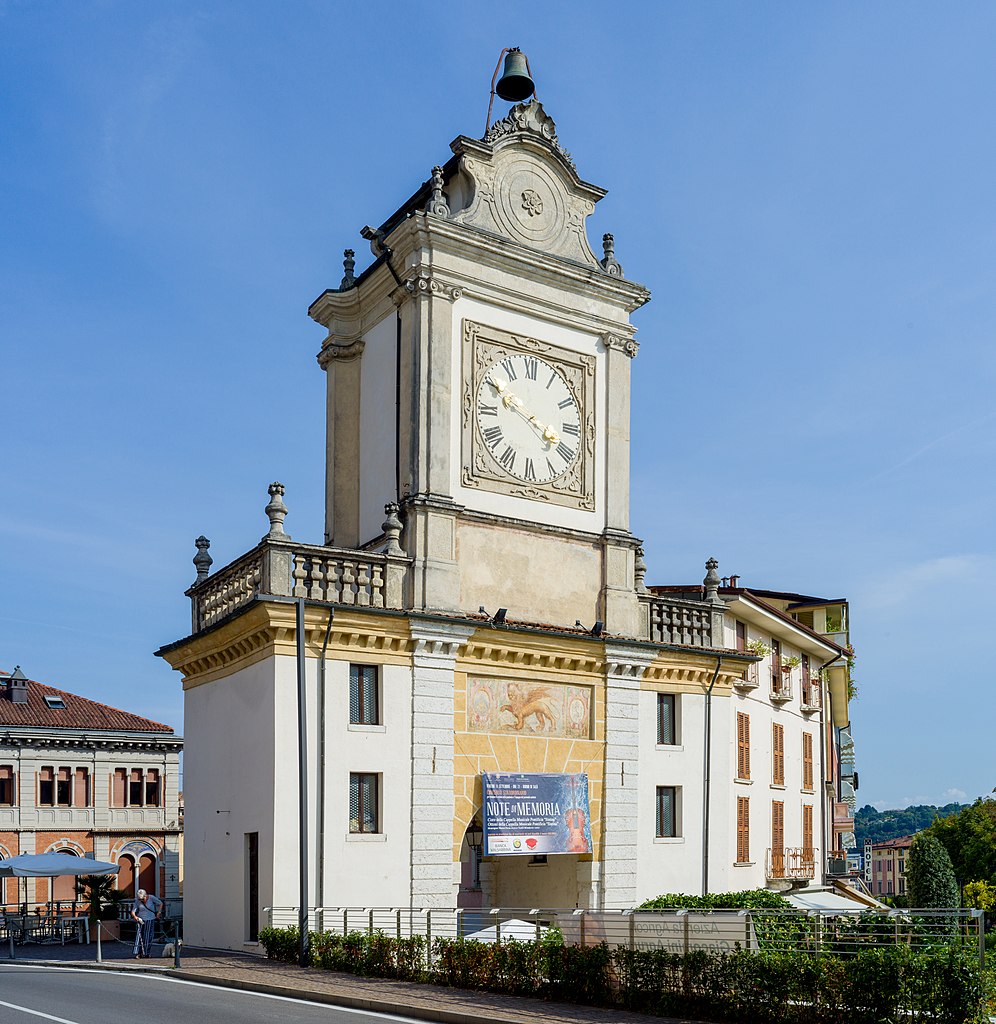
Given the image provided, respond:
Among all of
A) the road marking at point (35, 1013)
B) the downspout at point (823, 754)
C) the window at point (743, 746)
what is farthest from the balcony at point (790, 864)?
the road marking at point (35, 1013)

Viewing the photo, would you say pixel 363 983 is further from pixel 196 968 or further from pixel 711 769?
pixel 711 769

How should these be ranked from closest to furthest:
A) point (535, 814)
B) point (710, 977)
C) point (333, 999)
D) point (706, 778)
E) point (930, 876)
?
point (710, 977), point (333, 999), point (535, 814), point (706, 778), point (930, 876)

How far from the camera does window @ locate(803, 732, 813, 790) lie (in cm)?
4854

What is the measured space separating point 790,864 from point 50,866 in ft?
75.8

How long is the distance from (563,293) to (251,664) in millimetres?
11720

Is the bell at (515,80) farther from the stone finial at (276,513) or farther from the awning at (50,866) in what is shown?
the awning at (50,866)

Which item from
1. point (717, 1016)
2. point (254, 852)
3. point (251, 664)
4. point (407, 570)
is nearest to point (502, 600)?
point (407, 570)

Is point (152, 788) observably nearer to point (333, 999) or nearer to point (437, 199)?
point (437, 199)

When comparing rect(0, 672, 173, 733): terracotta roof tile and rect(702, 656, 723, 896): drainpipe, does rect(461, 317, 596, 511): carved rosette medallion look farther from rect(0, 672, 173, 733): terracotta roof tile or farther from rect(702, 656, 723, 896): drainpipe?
rect(0, 672, 173, 733): terracotta roof tile

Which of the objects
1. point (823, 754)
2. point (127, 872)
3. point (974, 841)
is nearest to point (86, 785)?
point (127, 872)

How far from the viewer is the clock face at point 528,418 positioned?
29.9 metres

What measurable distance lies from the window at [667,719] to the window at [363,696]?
8.00m

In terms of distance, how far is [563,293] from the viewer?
104 feet

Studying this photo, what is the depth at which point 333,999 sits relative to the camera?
19.0 meters
